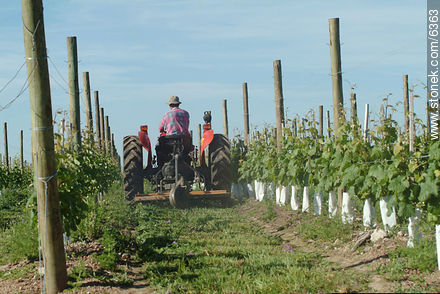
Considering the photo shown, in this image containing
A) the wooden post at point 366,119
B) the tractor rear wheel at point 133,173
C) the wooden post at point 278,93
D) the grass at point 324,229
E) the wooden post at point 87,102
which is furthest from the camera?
the wooden post at point 87,102

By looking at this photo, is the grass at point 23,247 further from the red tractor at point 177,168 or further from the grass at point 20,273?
the red tractor at point 177,168

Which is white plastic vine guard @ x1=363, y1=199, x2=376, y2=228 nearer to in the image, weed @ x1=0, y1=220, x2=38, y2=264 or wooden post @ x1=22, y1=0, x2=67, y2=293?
wooden post @ x1=22, y1=0, x2=67, y2=293

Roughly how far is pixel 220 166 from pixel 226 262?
7313 millimetres

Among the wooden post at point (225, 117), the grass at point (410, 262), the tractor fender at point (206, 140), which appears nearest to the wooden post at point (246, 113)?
the wooden post at point (225, 117)

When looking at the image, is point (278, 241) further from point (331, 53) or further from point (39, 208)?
point (39, 208)

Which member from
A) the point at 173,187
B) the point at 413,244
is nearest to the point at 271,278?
the point at 413,244

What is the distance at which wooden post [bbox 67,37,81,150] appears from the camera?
11.4 meters

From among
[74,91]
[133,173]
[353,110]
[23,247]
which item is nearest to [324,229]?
[353,110]

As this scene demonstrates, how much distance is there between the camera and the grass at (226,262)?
18.8 ft

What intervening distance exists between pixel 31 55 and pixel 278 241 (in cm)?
473

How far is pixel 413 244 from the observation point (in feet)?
22.3

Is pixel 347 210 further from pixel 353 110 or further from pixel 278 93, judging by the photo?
pixel 278 93

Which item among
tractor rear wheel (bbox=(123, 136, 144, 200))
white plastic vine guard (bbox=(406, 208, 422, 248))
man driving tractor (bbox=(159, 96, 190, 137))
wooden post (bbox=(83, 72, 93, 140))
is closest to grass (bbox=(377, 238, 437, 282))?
white plastic vine guard (bbox=(406, 208, 422, 248))

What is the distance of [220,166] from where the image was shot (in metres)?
14.1
